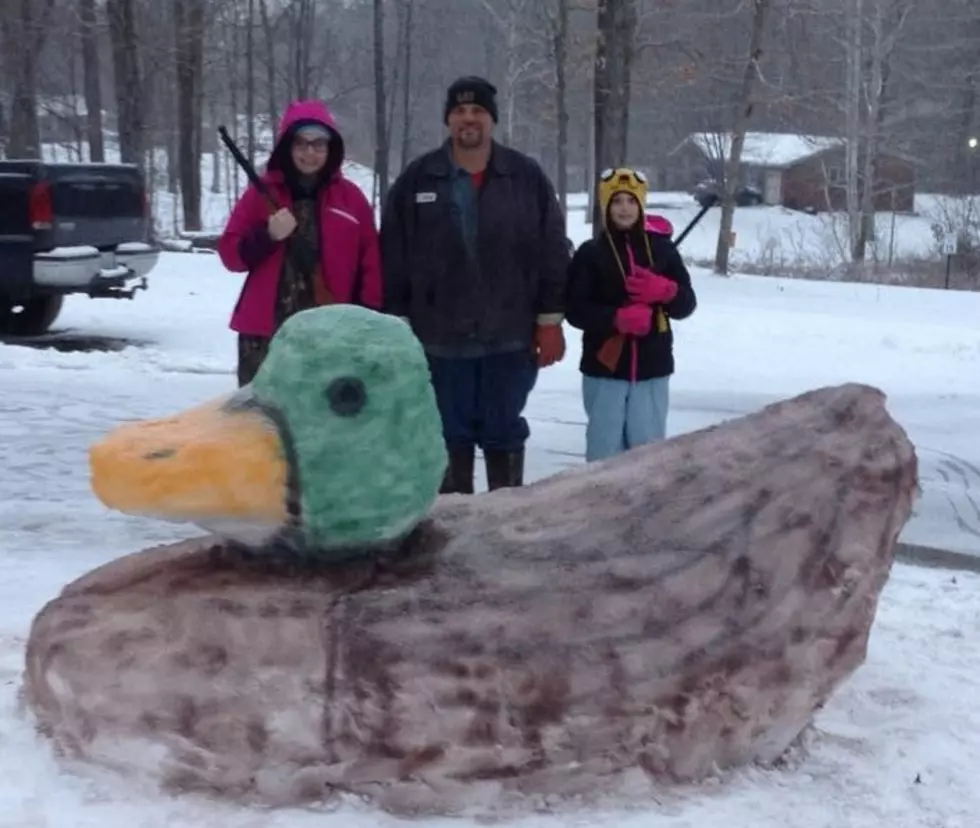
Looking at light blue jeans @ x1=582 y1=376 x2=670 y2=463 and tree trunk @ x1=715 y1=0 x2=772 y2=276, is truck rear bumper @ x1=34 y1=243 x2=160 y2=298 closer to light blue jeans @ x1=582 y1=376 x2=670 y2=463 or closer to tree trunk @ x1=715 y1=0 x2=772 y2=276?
light blue jeans @ x1=582 y1=376 x2=670 y2=463

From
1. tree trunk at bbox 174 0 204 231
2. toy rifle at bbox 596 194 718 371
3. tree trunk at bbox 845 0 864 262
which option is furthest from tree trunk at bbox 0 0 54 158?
toy rifle at bbox 596 194 718 371

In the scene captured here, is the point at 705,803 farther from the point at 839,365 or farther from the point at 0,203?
the point at 0,203

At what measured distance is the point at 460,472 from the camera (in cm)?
492

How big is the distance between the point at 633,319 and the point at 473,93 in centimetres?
98

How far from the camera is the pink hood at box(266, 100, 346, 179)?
4281 mm

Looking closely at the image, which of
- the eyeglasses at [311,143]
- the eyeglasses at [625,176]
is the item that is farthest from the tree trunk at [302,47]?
the eyeglasses at [311,143]

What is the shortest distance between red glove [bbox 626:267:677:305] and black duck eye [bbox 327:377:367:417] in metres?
1.98

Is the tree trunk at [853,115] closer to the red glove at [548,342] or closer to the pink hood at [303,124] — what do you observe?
the red glove at [548,342]

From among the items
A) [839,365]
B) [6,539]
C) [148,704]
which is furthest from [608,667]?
[839,365]

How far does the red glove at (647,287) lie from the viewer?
4.82 metres

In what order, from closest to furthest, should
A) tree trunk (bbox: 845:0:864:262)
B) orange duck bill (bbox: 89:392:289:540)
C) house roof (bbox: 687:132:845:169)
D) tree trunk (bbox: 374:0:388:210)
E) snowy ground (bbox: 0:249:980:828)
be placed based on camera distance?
orange duck bill (bbox: 89:392:289:540)
snowy ground (bbox: 0:249:980:828)
tree trunk (bbox: 374:0:388:210)
tree trunk (bbox: 845:0:864:262)
house roof (bbox: 687:132:845:169)

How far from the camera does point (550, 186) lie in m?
4.73

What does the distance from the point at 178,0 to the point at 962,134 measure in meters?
20.1

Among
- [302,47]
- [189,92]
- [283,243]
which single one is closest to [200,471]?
[283,243]
